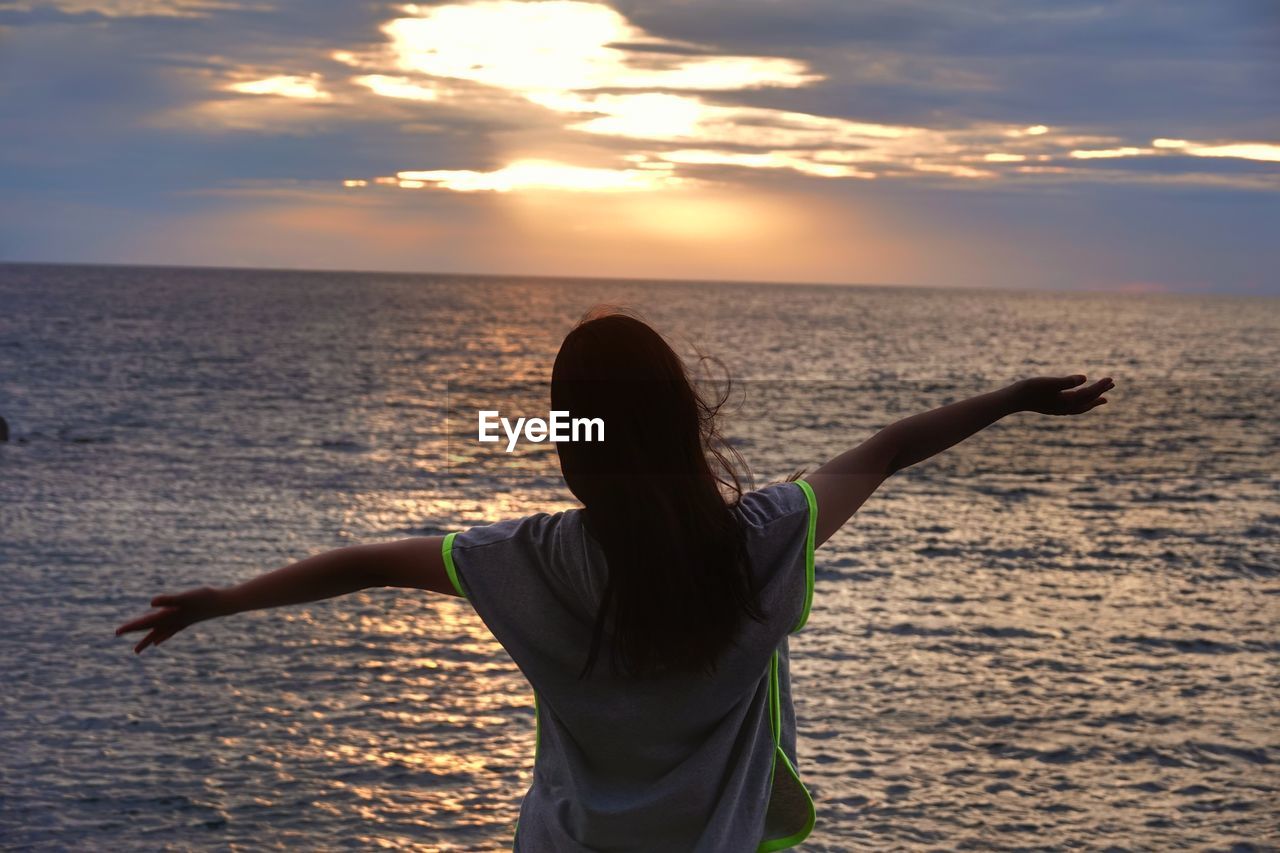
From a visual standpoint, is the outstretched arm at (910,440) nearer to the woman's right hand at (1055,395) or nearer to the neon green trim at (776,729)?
the woman's right hand at (1055,395)

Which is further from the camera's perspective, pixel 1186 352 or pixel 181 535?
pixel 1186 352

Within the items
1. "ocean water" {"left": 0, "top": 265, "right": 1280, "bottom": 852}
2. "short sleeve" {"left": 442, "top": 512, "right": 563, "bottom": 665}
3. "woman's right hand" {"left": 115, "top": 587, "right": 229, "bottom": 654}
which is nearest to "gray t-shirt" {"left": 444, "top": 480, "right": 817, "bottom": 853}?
"short sleeve" {"left": 442, "top": 512, "right": 563, "bottom": 665}

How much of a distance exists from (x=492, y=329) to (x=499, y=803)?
3375 inches

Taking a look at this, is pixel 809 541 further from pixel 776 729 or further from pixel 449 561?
pixel 449 561

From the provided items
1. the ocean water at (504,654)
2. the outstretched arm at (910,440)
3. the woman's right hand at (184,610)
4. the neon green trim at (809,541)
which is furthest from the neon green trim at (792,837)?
the ocean water at (504,654)

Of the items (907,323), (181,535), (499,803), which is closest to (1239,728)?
(499,803)

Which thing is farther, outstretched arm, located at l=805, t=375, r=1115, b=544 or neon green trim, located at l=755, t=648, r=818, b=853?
neon green trim, located at l=755, t=648, r=818, b=853

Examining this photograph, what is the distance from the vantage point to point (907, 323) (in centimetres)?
12200

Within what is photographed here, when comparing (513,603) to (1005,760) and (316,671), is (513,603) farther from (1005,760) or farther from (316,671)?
(316,671)

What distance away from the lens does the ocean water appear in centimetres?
829

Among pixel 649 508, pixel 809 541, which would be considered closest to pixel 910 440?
pixel 809 541

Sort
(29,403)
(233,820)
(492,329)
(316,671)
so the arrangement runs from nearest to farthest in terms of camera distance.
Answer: (233,820), (316,671), (29,403), (492,329)

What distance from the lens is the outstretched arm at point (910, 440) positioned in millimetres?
2182

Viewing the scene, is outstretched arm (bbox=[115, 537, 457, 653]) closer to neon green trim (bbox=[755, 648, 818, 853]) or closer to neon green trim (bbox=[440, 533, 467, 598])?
neon green trim (bbox=[440, 533, 467, 598])
